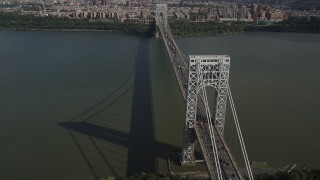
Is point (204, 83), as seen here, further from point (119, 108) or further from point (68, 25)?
point (68, 25)

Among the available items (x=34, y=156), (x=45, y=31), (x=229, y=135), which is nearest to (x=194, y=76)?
(x=229, y=135)

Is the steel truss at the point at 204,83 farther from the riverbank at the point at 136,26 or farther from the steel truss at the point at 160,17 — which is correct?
the riverbank at the point at 136,26

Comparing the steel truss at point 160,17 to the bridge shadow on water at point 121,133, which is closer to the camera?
the bridge shadow on water at point 121,133

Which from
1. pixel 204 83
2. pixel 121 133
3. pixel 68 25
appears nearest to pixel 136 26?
pixel 68 25

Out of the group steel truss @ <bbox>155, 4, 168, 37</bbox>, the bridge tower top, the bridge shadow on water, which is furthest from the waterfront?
the bridge tower top

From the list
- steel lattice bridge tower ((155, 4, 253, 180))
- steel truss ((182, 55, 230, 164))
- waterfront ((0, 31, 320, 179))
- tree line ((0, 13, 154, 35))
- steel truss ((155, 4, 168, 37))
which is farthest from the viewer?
tree line ((0, 13, 154, 35))

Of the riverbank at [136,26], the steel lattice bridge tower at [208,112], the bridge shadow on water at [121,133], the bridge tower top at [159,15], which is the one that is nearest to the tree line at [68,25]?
the riverbank at [136,26]

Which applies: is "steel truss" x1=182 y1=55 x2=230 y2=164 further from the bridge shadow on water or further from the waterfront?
the waterfront

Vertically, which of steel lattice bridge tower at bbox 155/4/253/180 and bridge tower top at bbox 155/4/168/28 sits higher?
bridge tower top at bbox 155/4/168/28
